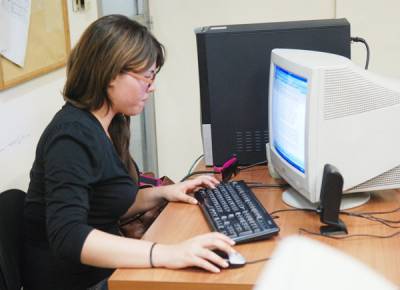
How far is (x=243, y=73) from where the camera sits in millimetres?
1854

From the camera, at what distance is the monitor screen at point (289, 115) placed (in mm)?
1437

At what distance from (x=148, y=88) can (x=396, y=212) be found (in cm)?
73

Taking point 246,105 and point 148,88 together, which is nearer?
point 148,88

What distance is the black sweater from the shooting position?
1.26 meters

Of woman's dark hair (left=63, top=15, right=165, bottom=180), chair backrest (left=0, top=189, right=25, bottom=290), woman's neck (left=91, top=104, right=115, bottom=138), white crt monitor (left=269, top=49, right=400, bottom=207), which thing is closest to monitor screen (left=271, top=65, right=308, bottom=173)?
white crt monitor (left=269, top=49, right=400, bottom=207)

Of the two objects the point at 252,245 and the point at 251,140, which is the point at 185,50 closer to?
the point at 251,140

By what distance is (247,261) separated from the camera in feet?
4.00

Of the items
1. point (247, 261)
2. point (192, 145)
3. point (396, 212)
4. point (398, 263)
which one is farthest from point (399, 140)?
point (192, 145)

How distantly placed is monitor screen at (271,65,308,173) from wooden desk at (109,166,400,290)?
137 mm

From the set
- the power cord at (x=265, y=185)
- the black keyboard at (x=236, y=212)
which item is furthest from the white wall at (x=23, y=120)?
the power cord at (x=265, y=185)

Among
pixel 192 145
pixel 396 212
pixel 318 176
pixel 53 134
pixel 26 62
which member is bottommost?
pixel 192 145

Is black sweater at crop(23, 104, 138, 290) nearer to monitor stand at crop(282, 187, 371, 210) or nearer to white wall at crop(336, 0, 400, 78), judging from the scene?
monitor stand at crop(282, 187, 371, 210)

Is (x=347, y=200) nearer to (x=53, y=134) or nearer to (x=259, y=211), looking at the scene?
(x=259, y=211)

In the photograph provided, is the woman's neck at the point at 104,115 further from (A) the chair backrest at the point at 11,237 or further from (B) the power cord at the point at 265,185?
(B) the power cord at the point at 265,185
